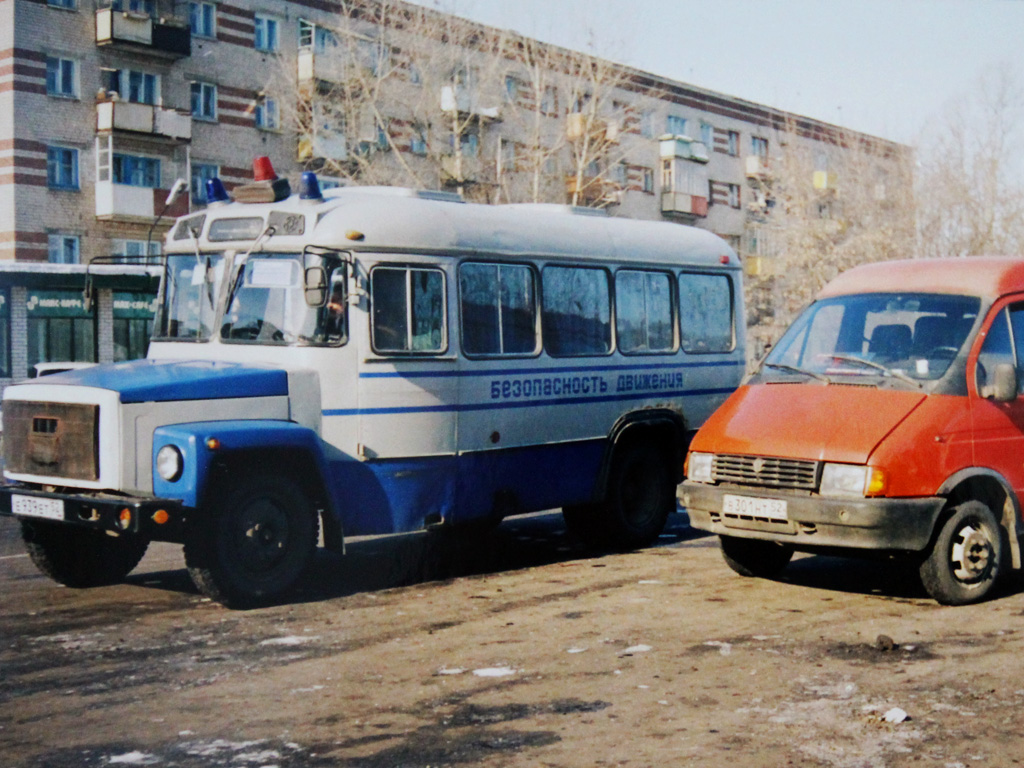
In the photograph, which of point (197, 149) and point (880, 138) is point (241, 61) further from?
point (880, 138)

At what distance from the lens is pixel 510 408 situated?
1051 centimetres

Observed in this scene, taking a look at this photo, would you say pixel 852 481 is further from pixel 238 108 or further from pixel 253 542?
pixel 238 108

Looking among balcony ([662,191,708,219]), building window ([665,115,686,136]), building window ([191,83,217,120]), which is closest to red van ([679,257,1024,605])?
building window ([191,83,217,120])

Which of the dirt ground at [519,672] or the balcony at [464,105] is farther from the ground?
the balcony at [464,105]

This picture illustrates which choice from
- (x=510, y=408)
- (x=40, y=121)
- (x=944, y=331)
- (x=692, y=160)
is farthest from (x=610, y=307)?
(x=692, y=160)

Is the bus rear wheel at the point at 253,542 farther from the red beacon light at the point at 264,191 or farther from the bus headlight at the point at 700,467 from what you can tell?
the bus headlight at the point at 700,467

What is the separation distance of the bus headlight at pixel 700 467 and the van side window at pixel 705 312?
3.21 metres

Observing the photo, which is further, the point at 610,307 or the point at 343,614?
the point at 610,307

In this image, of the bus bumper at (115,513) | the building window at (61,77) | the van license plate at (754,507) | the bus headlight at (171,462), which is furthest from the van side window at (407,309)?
the building window at (61,77)

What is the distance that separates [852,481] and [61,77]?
1306 inches

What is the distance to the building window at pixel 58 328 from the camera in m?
34.7

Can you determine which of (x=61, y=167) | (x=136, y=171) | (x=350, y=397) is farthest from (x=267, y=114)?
(x=350, y=397)

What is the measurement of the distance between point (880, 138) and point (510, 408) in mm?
37297

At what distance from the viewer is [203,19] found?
40.3 m
